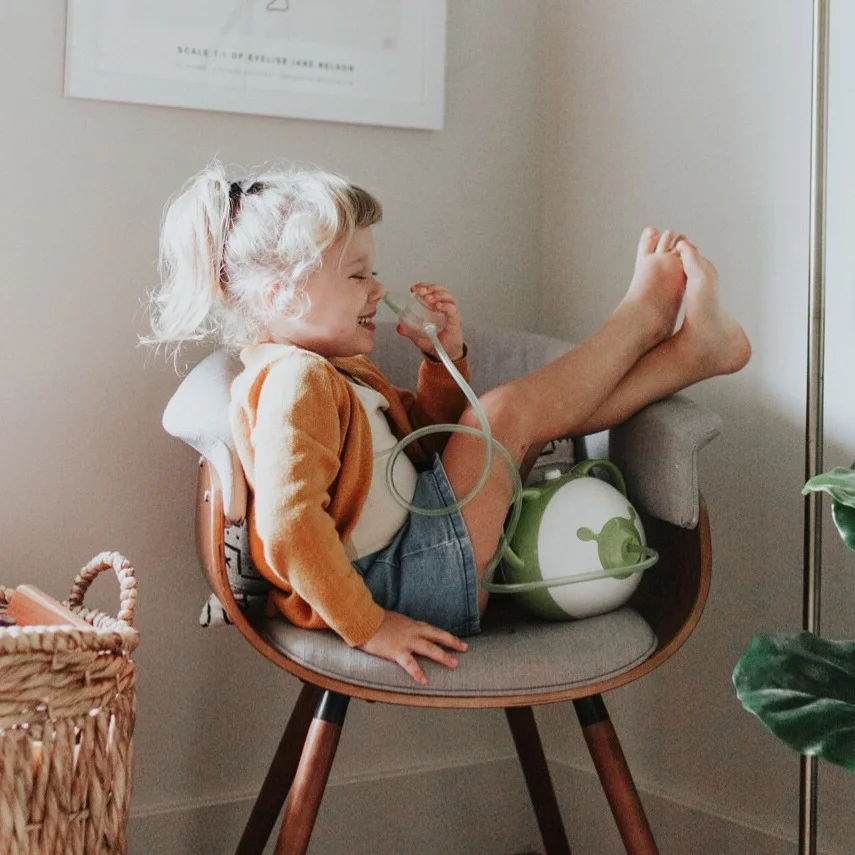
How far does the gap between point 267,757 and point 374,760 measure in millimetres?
189

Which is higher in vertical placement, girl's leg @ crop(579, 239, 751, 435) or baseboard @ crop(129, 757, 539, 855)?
girl's leg @ crop(579, 239, 751, 435)

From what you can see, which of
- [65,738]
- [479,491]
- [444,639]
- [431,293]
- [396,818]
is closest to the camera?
[65,738]

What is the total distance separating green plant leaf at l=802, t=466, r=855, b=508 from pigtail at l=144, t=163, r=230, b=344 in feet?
2.59

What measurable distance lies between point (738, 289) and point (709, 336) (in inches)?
10.8

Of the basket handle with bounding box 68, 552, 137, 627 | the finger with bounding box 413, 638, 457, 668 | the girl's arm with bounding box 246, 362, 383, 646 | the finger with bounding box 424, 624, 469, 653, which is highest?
the girl's arm with bounding box 246, 362, 383, 646

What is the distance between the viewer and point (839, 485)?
3.21 ft

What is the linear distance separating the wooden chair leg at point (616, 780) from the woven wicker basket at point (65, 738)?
1.68 feet

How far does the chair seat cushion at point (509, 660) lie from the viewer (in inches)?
45.4

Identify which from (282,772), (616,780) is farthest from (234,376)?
(616,780)

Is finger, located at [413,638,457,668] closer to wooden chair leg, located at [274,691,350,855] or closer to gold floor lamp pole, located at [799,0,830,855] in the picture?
wooden chair leg, located at [274,691,350,855]

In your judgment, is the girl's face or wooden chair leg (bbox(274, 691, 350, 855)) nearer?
wooden chair leg (bbox(274, 691, 350, 855))

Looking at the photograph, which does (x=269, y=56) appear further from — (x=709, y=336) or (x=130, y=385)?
(x=709, y=336)

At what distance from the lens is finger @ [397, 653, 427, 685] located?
3.76ft

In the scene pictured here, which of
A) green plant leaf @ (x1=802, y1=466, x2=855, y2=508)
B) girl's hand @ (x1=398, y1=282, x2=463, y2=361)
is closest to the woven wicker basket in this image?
girl's hand @ (x1=398, y1=282, x2=463, y2=361)
